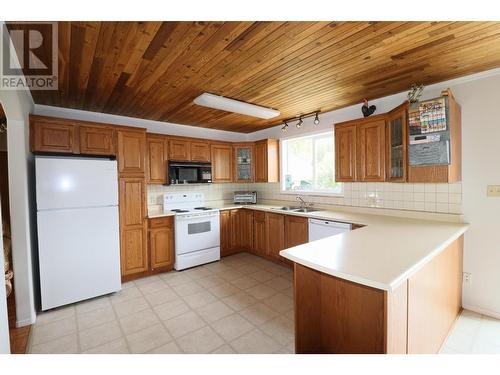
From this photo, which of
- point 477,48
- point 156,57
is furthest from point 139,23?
point 477,48

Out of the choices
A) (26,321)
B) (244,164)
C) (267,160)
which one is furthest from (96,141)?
(267,160)

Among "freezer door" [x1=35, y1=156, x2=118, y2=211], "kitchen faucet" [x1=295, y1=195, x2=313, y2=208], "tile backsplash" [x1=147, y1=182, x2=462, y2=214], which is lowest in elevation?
"kitchen faucet" [x1=295, y1=195, x2=313, y2=208]

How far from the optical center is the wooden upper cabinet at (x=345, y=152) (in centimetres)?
309

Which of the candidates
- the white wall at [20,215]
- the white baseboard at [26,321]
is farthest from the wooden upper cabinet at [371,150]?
the white baseboard at [26,321]

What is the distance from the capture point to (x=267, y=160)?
441 centimetres

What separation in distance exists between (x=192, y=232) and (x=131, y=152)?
59.3 inches

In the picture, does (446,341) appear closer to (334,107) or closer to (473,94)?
(473,94)

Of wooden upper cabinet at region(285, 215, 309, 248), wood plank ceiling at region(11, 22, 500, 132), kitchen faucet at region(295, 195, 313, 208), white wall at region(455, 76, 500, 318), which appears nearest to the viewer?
wood plank ceiling at region(11, 22, 500, 132)

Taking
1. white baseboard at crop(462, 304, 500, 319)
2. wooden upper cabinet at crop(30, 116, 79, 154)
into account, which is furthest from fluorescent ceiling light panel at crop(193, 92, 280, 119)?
white baseboard at crop(462, 304, 500, 319)

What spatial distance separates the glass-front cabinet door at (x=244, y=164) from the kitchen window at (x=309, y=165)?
25.6 inches

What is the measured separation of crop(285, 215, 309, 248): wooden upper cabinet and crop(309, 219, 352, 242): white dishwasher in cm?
11

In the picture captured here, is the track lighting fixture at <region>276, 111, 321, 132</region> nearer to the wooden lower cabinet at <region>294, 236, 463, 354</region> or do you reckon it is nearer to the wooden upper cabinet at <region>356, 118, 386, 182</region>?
the wooden upper cabinet at <region>356, 118, 386, 182</region>

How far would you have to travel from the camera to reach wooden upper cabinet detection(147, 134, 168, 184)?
3668 mm
